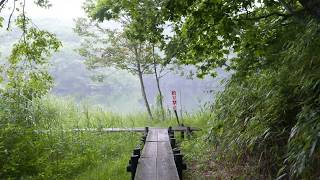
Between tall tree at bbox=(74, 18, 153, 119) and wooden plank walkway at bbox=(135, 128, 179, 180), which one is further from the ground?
tall tree at bbox=(74, 18, 153, 119)

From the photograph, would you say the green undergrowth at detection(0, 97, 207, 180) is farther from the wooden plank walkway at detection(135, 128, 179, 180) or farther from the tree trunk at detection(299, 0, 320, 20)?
the tree trunk at detection(299, 0, 320, 20)

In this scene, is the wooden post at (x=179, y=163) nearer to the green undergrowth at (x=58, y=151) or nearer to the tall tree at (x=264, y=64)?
the tall tree at (x=264, y=64)

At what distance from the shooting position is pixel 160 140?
6.46m

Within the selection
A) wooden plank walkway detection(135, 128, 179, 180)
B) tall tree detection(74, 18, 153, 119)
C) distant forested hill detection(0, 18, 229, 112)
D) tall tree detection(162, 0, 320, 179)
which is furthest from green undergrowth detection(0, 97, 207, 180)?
distant forested hill detection(0, 18, 229, 112)

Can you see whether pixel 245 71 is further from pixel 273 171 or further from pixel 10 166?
pixel 10 166

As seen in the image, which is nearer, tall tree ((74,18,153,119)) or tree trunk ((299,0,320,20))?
tree trunk ((299,0,320,20))

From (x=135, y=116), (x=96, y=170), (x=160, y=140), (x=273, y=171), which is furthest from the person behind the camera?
(x=135, y=116)

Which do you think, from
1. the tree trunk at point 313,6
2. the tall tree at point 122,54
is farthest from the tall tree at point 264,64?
the tall tree at point 122,54

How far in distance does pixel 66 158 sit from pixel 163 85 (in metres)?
30.6

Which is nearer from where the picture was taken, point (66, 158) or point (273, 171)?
point (273, 171)

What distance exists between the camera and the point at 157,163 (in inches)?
174

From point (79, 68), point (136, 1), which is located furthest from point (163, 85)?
point (136, 1)

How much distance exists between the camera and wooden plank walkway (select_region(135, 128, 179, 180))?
3.81 m

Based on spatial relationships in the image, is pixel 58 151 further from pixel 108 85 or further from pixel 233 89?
pixel 108 85
